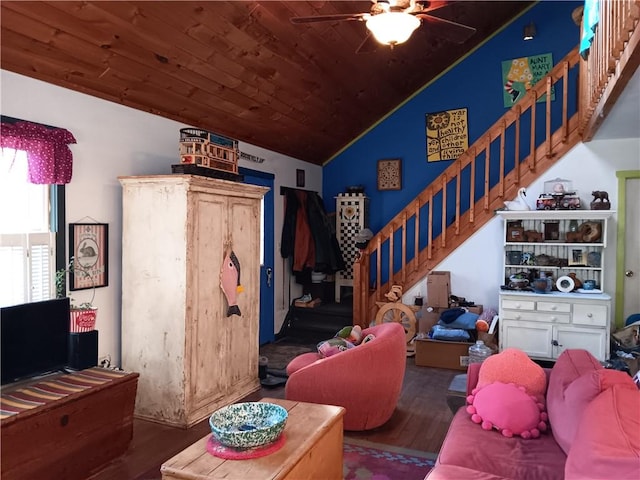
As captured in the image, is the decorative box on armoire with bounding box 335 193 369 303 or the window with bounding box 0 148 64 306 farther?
the decorative box on armoire with bounding box 335 193 369 303

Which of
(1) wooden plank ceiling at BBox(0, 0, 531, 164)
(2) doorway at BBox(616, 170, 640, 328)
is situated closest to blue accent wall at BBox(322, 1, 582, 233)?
(1) wooden plank ceiling at BBox(0, 0, 531, 164)

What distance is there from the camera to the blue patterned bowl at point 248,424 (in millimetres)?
2012

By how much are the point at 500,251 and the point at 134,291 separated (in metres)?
3.91

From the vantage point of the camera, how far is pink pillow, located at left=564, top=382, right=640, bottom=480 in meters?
1.45

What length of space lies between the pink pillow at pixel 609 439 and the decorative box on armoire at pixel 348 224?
487 cm

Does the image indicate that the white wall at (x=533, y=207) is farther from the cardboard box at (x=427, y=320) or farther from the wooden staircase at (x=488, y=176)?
the cardboard box at (x=427, y=320)

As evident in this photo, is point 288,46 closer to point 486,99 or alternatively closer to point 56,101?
point 56,101

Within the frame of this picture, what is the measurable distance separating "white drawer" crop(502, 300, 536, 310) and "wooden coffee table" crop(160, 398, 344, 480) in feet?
9.65

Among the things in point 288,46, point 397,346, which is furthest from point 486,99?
point 397,346

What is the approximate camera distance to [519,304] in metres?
4.77

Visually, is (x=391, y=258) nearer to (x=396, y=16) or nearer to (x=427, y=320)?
(x=427, y=320)

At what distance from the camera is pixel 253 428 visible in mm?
2199

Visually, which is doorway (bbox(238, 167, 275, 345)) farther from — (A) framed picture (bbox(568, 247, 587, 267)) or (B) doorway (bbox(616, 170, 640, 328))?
(B) doorway (bbox(616, 170, 640, 328))

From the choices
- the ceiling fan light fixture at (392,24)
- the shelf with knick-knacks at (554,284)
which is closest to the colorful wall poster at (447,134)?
the shelf with knick-knacks at (554,284)
